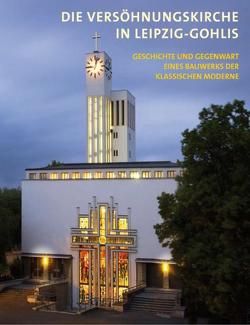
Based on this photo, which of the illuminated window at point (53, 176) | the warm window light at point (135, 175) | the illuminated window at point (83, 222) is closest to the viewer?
the warm window light at point (135, 175)

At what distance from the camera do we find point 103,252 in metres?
38.3

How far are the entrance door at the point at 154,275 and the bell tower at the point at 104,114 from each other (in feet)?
144

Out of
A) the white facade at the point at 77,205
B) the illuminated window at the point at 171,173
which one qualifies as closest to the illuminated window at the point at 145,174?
the white facade at the point at 77,205

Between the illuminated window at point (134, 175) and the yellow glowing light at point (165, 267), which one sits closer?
the yellow glowing light at point (165, 267)

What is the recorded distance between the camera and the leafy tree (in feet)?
120

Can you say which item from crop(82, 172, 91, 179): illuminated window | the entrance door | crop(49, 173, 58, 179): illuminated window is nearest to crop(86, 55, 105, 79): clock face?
crop(49, 173, 58, 179): illuminated window

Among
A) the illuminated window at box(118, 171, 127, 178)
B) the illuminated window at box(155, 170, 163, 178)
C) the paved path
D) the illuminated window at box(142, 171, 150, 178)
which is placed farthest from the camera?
the illuminated window at box(118, 171, 127, 178)

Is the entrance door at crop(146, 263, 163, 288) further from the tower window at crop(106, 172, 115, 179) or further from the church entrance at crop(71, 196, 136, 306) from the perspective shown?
the tower window at crop(106, 172, 115, 179)

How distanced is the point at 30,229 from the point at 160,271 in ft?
37.2

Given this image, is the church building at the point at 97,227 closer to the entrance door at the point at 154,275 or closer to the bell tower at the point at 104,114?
the entrance door at the point at 154,275

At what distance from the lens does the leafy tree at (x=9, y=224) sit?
36.7 metres

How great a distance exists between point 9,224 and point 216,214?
20.5 metres

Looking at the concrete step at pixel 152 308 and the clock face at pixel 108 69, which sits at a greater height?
the clock face at pixel 108 69

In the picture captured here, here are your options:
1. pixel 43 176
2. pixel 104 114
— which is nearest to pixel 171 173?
pixel 43 176
